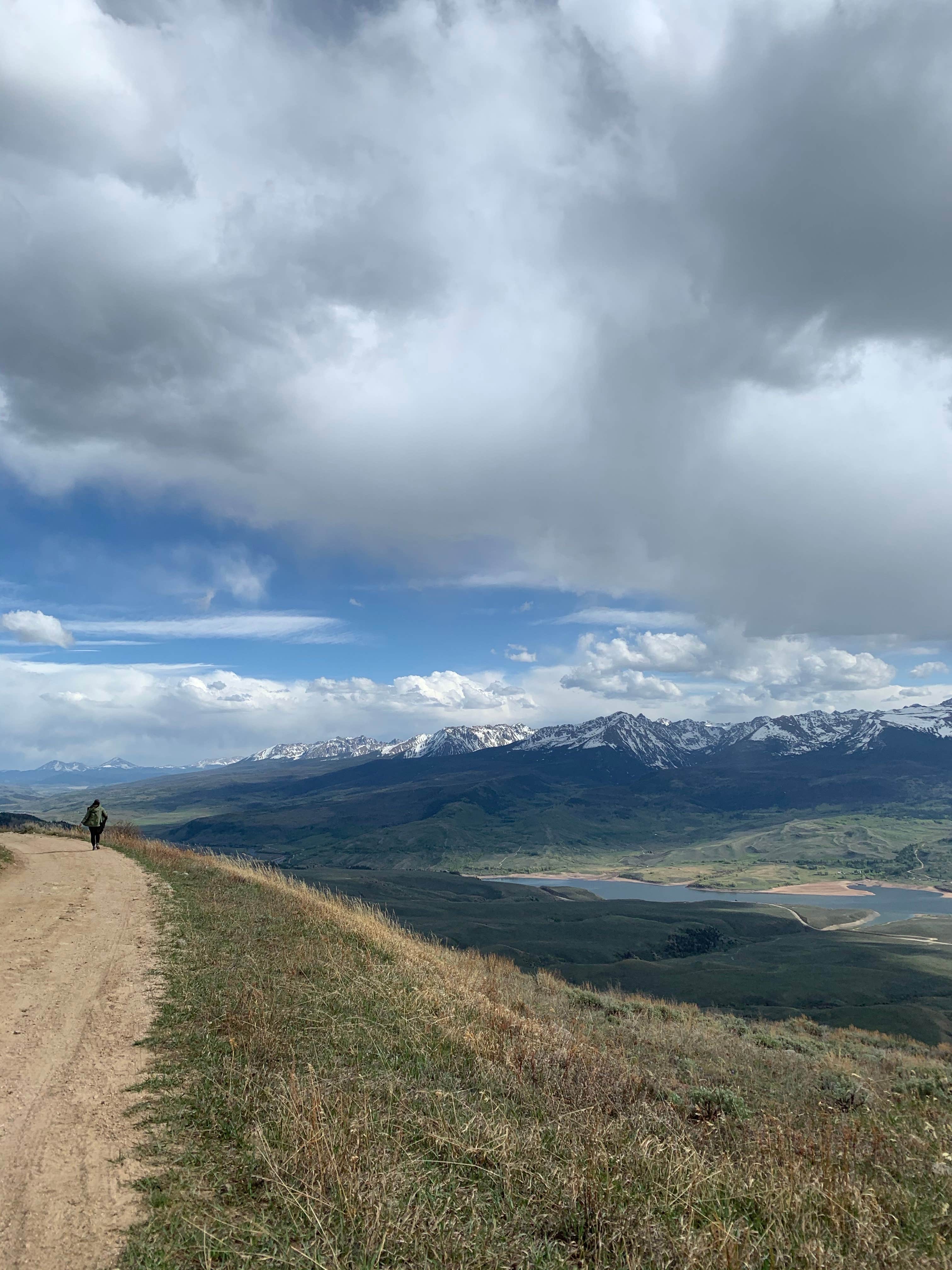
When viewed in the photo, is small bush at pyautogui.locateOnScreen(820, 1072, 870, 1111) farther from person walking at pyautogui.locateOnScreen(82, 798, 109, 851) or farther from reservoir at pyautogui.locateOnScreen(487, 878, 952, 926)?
reservoir at pyautogui.locateOnScreen(487, 878, 952, 926)

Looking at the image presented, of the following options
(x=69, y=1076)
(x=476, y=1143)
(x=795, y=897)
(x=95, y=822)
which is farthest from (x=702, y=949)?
(x=795, y=897)

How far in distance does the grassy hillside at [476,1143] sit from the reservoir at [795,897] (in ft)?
421

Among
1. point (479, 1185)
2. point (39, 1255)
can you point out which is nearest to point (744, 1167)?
point (479, 1185)

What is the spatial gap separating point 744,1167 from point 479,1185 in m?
2.35

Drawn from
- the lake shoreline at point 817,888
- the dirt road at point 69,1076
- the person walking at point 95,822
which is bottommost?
the lake shoreline at point 817,888

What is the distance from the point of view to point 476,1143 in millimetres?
5582

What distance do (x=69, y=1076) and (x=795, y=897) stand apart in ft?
621

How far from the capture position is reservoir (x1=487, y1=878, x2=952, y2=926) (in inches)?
5610

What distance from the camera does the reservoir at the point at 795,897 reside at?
468 ft

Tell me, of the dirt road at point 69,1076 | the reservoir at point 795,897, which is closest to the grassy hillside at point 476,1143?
the dirt road at point 69,1076

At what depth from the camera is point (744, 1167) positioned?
556 centimetres

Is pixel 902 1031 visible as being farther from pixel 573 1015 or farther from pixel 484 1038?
pixel 484 1038

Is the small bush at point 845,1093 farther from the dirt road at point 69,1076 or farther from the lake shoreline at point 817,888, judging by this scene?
the lake shoreline at point 817,888

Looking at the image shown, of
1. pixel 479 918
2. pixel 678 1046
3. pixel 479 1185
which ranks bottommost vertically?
pixel 479 918
